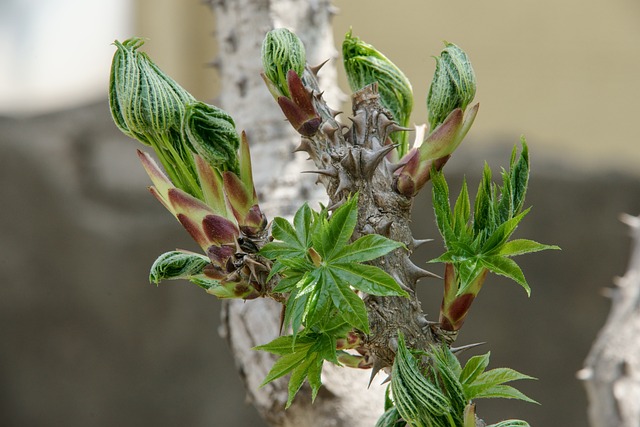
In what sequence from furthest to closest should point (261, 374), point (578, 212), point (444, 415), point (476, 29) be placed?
point (476, 29) < point (578, 212) < point (261, 374) < point (444, 415)

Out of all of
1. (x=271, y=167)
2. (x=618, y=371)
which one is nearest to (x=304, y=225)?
(x=271, y=167)

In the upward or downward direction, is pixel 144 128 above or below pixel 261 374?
above

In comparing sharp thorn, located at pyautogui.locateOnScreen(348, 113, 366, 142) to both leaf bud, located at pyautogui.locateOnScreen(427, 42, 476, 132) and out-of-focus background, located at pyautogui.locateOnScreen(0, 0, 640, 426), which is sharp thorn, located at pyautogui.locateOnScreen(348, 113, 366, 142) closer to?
leaf bud, located at pyautogui.locateOnScreen(427, 42, 476, 132)

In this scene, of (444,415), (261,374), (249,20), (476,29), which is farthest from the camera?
(476,29)

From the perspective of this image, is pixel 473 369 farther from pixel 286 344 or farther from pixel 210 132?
pixel 210 132

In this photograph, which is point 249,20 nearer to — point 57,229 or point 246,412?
point 57,229

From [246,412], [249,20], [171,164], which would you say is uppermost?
[249,20]

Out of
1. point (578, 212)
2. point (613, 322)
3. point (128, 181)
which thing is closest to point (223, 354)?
point (128, 181)
